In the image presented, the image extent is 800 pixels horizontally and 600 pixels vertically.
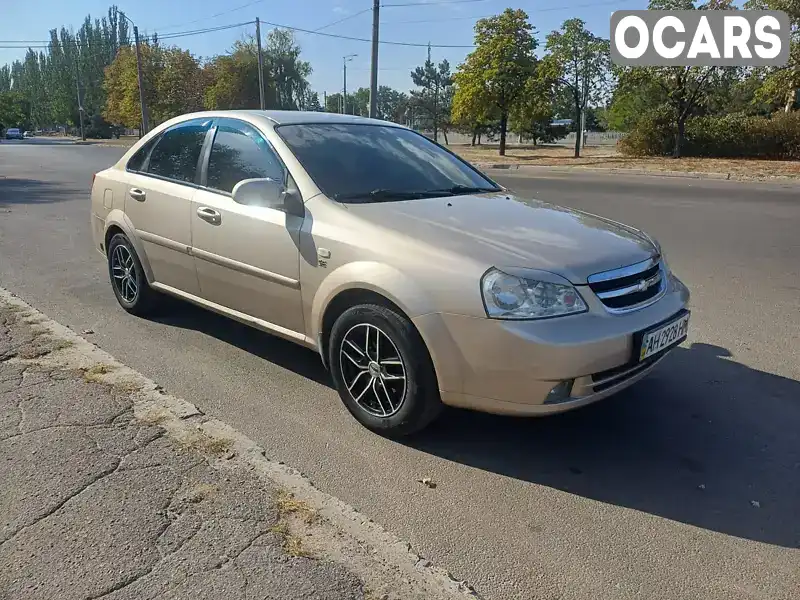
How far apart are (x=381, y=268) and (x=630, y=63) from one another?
93.0 feet

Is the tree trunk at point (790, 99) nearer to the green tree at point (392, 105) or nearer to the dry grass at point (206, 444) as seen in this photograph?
the dry grass at point (206, 444)

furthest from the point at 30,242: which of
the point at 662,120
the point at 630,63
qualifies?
the point at 662,120

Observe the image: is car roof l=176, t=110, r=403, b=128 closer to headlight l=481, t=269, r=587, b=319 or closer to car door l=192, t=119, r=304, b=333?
car door l=192, t=119, r=304, b=333

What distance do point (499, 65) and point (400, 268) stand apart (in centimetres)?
3163

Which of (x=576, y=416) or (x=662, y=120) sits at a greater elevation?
(x=662, y=120)

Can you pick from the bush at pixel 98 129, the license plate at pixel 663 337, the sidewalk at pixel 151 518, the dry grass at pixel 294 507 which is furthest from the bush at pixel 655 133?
the bush at pixel 98 129

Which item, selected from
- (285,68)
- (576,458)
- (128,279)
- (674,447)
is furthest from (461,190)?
(285,68)

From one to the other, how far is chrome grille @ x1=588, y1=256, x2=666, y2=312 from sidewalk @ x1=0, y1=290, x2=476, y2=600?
1504 mm

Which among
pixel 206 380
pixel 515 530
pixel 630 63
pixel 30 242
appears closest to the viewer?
pixel 515 530

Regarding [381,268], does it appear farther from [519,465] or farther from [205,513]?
[205,513]

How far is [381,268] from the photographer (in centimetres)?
340

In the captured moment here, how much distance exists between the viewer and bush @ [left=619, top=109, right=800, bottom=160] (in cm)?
2811

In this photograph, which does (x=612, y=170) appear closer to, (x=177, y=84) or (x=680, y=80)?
(x=680, y=80)

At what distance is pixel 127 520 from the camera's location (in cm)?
277
